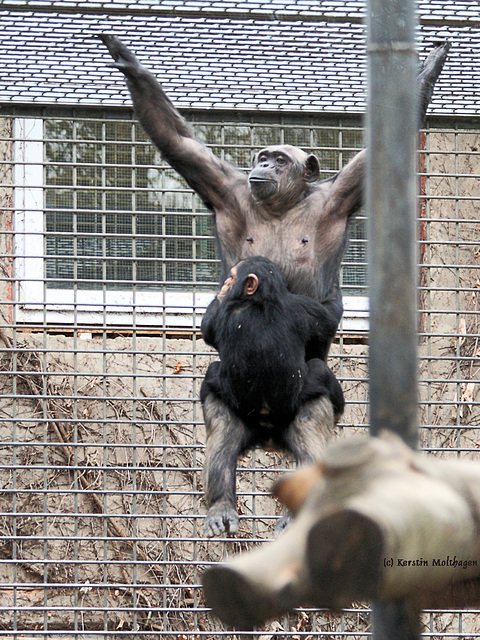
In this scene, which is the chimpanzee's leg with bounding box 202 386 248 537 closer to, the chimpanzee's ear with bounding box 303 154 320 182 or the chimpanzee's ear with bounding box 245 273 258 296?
the chimpanzee's ear with bounding box 245 273 258 296

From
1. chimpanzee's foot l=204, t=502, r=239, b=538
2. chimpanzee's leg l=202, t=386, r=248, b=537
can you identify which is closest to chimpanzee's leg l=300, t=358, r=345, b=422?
chimpanzee's leg l=202, t=386, r=248, b=537

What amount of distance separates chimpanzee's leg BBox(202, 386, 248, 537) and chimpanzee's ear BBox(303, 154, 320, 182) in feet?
3.20

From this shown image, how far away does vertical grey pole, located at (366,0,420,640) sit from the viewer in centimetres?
116

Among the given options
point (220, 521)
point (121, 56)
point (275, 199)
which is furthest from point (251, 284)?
point (121, 56)

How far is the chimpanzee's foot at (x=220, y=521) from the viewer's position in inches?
121

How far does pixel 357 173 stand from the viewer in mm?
3486

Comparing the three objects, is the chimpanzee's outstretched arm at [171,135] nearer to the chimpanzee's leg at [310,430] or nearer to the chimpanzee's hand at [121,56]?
the chimpanzee's hand at [121,56]

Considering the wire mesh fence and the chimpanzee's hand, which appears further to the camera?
the wire mesh fence

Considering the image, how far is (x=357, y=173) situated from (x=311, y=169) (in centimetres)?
26


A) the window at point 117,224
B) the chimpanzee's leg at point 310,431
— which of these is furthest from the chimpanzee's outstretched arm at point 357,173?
the window at point 117,224

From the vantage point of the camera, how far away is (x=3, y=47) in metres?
3.89

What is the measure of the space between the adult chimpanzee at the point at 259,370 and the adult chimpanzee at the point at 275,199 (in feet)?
0.26

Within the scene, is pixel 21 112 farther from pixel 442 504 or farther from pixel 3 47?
pixel 442 504

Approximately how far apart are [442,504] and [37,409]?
4714 mm
